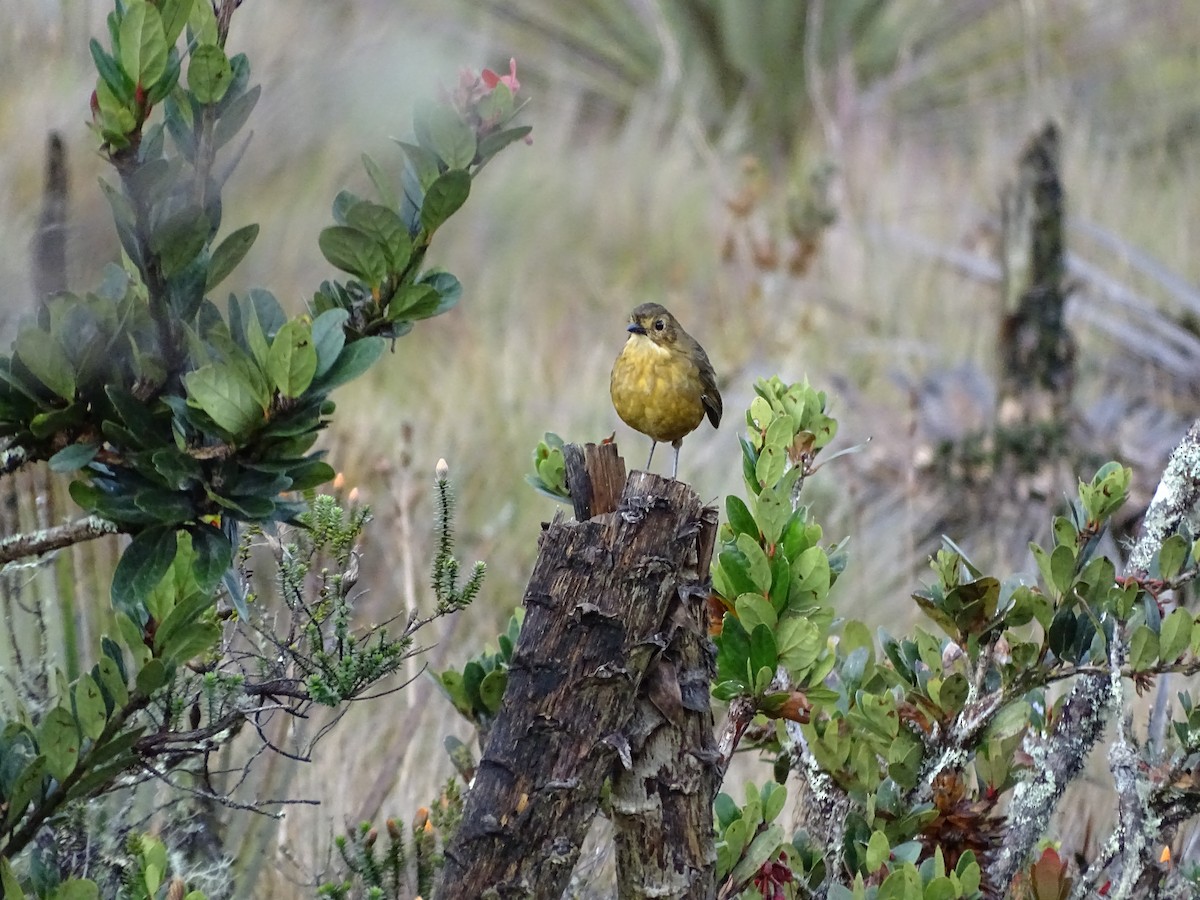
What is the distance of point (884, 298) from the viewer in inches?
303

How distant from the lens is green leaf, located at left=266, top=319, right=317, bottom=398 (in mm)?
1343

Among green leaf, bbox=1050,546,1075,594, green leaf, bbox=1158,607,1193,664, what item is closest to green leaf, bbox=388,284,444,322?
green leaf, bbox=1050,546,1075,594

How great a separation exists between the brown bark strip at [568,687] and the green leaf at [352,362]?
0.43 meters

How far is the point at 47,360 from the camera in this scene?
135cm

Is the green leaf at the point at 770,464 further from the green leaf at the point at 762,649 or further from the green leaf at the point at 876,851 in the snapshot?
the green leaf at the point at 876,851

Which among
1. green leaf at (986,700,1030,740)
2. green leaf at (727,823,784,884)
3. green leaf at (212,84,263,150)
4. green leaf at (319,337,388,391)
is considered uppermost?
green leaf at (212,84,263,150)

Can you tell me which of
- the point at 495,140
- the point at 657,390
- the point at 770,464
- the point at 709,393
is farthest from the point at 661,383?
the point at 495,140

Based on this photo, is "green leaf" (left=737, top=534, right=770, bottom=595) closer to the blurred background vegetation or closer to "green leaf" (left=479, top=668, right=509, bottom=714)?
"green leaf" (left=479, top=668, right=509, bottom=714)

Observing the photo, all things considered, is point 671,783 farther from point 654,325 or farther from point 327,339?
point 654,325

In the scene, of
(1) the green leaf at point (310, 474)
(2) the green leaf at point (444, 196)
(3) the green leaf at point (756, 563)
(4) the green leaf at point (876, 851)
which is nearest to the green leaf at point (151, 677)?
(1) the green leaf at point (310, 474)

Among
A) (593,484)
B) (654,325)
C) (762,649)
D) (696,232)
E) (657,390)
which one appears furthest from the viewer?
(696,232)

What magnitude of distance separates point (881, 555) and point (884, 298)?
282cm

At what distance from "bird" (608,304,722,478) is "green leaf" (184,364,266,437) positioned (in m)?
1.82

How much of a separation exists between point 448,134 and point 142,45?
342 mm
